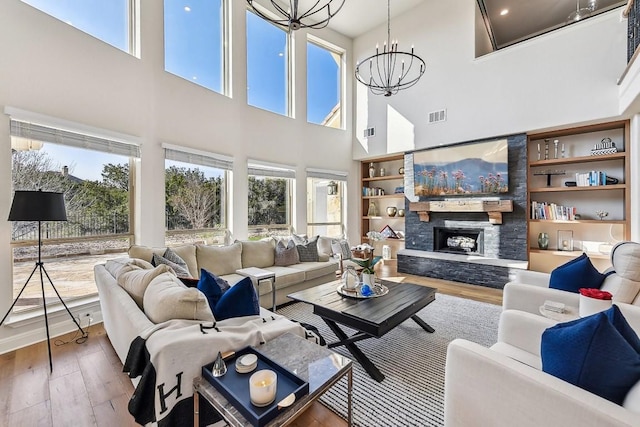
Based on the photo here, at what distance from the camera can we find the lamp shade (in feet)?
7.31

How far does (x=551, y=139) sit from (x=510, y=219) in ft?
5.04

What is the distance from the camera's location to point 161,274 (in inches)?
76.9

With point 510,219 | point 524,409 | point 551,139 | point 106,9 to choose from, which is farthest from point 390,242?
point 106,9

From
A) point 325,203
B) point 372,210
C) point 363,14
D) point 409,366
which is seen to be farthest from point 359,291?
point 363,14

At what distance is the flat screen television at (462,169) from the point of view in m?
4.82

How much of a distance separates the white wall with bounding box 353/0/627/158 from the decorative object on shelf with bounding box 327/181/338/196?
977 mm

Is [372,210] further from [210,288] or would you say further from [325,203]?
[210,288]

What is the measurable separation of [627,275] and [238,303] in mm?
2778

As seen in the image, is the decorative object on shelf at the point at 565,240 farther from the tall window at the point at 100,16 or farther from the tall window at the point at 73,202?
the tall window at the point at 100,16

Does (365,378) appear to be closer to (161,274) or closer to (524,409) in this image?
(524,409)

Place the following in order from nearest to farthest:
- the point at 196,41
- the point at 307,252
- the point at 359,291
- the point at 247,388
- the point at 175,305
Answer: the point at 247,388, the point at 175,305, the point at 359,291, the point at 196,41, the point at 307,252

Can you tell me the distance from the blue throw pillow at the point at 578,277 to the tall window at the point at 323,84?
5124mm

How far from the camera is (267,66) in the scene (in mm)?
5426

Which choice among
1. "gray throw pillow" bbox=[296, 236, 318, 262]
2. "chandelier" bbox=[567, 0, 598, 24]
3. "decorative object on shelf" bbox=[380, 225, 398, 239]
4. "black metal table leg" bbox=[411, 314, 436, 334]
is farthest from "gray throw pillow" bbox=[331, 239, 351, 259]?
"chandelier" bbox=[567, 0, 598, 24]
